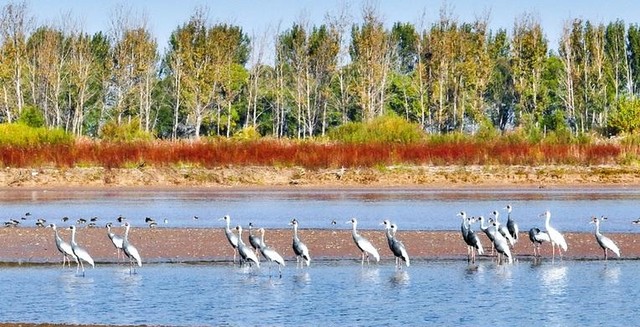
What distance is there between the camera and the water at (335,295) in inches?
565

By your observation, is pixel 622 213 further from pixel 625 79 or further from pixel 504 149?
pixel 625 79

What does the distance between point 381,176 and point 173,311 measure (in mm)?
29663

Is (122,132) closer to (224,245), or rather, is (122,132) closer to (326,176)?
(326,176)

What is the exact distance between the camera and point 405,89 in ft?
276

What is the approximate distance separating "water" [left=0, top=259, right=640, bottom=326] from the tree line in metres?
55.4

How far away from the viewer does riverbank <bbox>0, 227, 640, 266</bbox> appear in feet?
68.0

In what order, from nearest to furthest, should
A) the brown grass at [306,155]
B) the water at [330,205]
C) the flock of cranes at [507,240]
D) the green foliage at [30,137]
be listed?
the flock of cranes at [507,240], the water at [330,205], the brown grass at [306,155], the green foliage at [30,137]

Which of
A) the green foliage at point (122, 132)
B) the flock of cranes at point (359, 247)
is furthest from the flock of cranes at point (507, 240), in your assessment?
the green foliage at point (122, 132)

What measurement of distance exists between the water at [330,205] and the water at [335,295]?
22.3 ft

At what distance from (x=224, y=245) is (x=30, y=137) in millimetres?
29307

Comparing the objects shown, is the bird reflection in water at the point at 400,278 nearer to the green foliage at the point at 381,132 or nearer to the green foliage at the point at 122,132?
the green foliage at the point at 381,132

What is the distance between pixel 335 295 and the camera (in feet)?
53.4

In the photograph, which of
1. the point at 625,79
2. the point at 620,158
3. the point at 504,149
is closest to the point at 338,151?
the point at 504,149

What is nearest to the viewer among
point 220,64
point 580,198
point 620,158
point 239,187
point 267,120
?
point 580,198
